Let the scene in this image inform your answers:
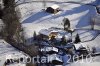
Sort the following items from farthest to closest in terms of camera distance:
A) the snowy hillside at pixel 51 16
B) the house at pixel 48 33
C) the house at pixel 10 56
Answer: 1. the snowy hillside at pixel 51 16
2. the house at pixel 48 33
3. the house at pixel 10 56

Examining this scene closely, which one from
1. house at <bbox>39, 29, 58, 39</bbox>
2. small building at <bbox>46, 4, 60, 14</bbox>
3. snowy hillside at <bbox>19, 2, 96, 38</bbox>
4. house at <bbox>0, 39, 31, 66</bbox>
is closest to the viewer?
house at <bbox>0, 39, 31, 66</bbox>

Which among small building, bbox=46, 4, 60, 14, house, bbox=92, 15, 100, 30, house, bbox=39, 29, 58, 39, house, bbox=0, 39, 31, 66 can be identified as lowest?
house, bbox=0, 39, 31, 66

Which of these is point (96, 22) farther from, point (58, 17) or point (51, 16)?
point (51, 16)

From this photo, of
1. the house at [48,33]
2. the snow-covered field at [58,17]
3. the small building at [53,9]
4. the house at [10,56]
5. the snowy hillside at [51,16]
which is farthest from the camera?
the small building at [53,9]

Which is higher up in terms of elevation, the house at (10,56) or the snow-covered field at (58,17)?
the snow-covered field at (58,17)

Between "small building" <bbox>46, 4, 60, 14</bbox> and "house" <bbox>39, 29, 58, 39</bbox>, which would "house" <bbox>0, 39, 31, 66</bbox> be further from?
"small building" <bbox>46, 4, 60, 14</bbox>

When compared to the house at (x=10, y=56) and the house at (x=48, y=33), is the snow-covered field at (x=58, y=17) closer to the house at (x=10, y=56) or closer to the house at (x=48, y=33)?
the house at (x=48, y=33)

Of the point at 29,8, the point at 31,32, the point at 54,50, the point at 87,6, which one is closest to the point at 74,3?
the point at 87,6

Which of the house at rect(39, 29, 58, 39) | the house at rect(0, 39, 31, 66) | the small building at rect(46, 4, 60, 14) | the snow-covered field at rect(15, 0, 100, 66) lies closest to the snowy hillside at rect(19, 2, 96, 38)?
the snow-covered field at rect(15, 0, 100, 66)

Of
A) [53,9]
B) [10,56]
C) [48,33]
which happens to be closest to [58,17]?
[53,9]

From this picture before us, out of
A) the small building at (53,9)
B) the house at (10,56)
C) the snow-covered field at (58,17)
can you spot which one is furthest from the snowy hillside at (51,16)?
the house at (10,56)
